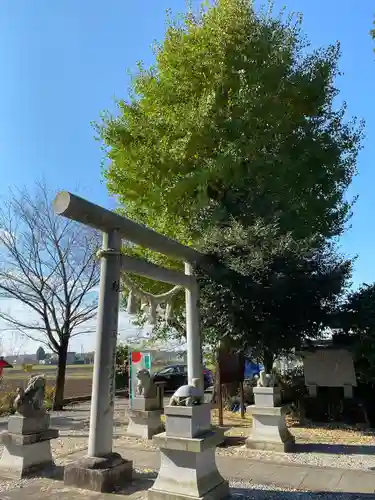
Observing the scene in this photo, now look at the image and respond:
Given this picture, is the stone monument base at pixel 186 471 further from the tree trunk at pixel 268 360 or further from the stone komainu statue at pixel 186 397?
the tree trunk at pixel 268 360

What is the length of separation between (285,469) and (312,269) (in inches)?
187

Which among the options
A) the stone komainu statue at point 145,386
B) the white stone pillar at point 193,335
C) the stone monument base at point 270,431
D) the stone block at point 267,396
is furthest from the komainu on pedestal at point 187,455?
the stone komainu statue at point 145,386

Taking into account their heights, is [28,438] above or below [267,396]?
below

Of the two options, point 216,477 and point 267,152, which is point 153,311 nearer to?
point 216,477

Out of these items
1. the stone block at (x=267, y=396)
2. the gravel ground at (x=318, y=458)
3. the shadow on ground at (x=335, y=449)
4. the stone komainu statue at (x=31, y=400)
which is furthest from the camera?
the stone block at (x=267, y=396)

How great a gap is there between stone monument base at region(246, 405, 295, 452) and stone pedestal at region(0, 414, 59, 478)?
3909 millimetres

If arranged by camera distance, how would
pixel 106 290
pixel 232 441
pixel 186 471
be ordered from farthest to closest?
pixel 232 441, pixel 106 290, pixel 186 471

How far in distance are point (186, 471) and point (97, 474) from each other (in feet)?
4.30

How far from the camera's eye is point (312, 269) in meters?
9.94

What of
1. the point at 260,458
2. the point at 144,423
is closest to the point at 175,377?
the point at 144,423

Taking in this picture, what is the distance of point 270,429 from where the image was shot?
8047 millimetres

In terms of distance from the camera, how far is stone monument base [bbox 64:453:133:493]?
5.38 metres

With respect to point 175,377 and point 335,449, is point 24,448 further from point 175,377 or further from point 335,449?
point 175,377

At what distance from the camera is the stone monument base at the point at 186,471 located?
4824 mm
